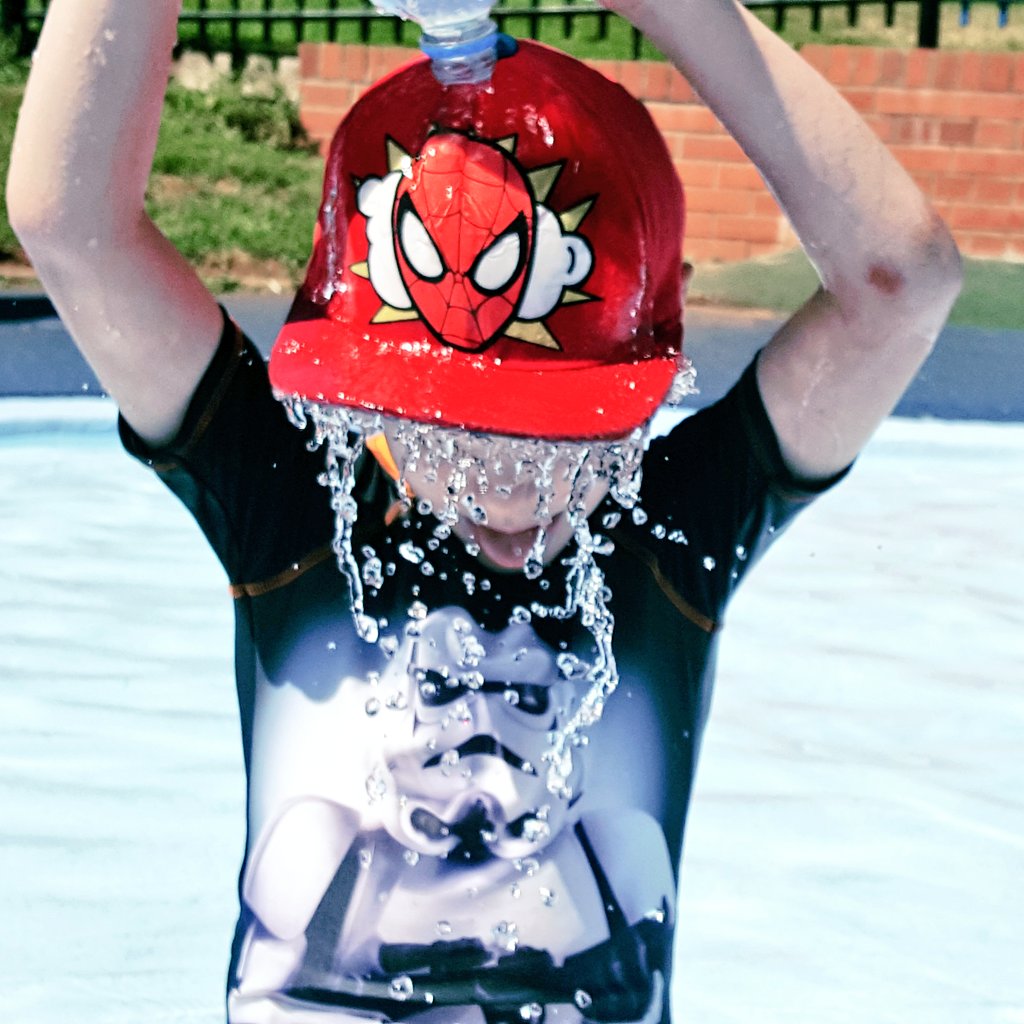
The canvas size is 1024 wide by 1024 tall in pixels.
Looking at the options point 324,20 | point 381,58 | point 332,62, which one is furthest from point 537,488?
point 324,20

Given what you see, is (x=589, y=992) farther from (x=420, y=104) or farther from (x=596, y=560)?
(x=420, y=104)

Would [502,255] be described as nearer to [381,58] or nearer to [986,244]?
[986,244]

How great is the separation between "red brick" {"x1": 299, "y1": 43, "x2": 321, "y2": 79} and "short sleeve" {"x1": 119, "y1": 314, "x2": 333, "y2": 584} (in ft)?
25.3

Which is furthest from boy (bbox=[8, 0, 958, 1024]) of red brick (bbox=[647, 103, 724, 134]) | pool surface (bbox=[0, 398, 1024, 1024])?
red brick (bbox=[647, 103, 724, 134])

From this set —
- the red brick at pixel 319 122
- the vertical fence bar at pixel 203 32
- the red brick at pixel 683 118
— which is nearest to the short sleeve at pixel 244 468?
the red brick at pixel 683 118

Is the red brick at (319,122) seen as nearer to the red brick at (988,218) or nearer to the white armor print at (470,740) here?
the red brick at (988,218)

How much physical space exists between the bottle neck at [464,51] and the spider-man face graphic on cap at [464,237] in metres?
0.07

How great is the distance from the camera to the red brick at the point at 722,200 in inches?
327

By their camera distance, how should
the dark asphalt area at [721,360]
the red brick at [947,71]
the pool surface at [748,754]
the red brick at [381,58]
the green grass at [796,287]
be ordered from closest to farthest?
the pool surface at [748,754], the dark asphalt area at [721,360], the green grass at [796,287], the red brick at [947,71], the red brick at [381,58]

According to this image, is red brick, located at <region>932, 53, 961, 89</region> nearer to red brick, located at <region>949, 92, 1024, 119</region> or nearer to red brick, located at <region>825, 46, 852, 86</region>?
red brick, located at <region>949, 92, 1024, 119</region>

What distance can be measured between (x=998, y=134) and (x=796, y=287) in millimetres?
1316

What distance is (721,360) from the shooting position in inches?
248

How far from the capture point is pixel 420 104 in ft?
5.24

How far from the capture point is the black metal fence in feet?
31.4
